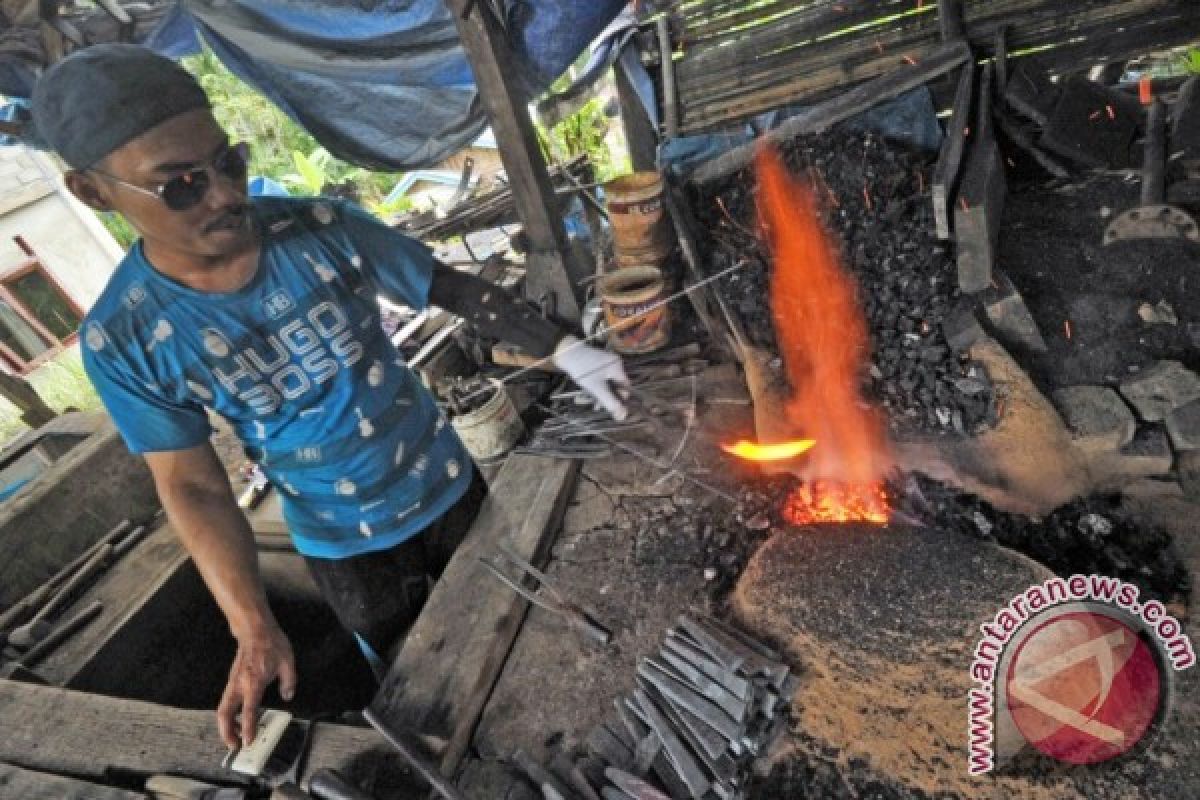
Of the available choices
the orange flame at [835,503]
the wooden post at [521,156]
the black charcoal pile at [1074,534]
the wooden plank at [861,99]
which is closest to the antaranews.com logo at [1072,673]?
the black charcoal pile at [1074,534]

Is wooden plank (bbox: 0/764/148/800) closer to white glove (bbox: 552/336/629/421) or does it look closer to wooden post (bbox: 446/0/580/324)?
white glove (bbox: 552/336/629/421)

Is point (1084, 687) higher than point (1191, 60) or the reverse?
the reverse

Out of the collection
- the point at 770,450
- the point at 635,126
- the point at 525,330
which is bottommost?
the point at 770,450

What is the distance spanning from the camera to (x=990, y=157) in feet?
13.9

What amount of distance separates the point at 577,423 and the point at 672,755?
2290mm

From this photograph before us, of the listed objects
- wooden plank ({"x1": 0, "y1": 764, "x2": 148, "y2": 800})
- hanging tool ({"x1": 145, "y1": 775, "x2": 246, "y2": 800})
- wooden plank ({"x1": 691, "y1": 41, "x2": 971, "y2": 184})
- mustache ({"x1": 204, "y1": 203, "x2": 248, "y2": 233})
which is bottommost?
hanging tool ({"x1": 145, "y1": 775, "x2": 246, "y2": 800})

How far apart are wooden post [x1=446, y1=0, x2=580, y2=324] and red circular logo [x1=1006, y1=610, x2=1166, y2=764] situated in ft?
13.4

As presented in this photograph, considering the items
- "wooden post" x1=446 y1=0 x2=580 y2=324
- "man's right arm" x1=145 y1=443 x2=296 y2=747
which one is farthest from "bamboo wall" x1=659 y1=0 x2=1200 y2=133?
"man's right arm" x1=145 y1=443 x2=296 y2=747

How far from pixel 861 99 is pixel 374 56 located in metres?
4.35

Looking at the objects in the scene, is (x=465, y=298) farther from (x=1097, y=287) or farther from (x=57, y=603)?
(x=57, y=603)

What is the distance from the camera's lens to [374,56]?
5676 millimetres

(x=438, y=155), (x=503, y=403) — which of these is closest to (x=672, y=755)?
(x=503, y=403)

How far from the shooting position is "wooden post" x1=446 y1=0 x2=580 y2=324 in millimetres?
4448

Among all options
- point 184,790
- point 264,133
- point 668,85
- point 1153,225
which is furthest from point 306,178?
point 1153,225
